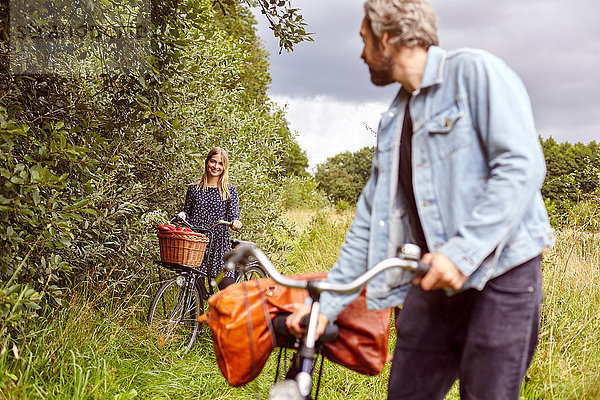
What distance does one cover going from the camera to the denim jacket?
1.50 m

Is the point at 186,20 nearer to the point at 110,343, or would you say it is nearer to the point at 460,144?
the point at 110,343

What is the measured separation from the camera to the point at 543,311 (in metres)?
4.81

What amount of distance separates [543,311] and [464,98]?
380cm

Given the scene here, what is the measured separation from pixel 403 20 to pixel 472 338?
38.7 inches

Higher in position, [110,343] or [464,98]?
[464,98]

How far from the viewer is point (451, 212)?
5.43 feet

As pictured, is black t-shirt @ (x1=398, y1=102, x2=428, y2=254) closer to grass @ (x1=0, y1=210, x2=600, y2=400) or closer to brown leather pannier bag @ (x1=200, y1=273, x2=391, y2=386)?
brown leather pannier bag @ (x1=200, y1=273, x2=391, y2=386)

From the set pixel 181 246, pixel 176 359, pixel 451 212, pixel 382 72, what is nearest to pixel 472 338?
pixel 451 212

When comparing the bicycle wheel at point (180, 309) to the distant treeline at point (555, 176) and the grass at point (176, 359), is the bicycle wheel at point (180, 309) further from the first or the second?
the distant treeline at point (555, 176)

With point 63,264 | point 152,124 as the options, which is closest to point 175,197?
point 152,124

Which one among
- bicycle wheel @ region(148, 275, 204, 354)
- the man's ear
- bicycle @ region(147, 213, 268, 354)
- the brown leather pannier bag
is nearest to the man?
the man's ear

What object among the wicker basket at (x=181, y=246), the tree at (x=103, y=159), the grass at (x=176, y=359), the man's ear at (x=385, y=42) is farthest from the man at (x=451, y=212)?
the wicker basket at (x=181, y=246)

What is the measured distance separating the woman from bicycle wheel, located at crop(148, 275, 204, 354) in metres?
0.32

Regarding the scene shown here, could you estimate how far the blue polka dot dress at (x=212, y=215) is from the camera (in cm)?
564
